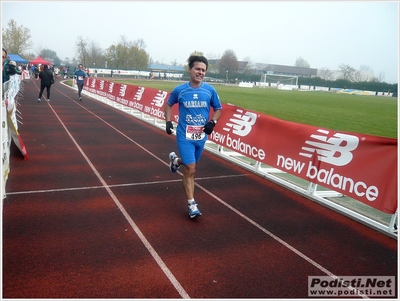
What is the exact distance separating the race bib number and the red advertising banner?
2295 mm

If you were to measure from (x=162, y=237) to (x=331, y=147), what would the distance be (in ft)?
10.8

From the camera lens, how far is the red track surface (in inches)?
128

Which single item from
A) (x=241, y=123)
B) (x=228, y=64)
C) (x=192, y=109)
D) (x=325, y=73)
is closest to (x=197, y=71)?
(x=192, y=109)

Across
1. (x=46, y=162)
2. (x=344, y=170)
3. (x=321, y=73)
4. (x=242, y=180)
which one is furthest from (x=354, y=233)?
(x=321, y=73)

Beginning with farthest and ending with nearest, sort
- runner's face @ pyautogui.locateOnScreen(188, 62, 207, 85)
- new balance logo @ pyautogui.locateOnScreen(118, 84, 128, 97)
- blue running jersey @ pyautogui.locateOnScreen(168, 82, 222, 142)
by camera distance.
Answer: new balance logo @ pyautogui.locateOnScreen(118, 84, 128, 97), blue running jersey @ pyautogui.locateOnScreen(168, 82, 222, 142), runner's face @ pyautogui.locateOnScreen(188, 62, 207, 85)

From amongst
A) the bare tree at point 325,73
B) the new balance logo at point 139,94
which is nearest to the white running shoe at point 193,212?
the new balance logo at point 139,94

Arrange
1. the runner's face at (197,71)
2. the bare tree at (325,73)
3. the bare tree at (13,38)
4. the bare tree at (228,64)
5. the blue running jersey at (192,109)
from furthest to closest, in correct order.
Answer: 1. the bare tree at (325,73)
2. the bare tree at (228,64)
3. the bare tree at (13,38)
4. the blue running jersey at (192,109)
5. the runner's face at (197,71)

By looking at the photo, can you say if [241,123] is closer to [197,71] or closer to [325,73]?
[197,71]

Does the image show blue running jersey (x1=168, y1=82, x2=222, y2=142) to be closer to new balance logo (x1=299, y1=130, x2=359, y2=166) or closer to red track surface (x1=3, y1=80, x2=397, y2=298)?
red track surface (x1=3, y1=80, x2=397, y2=298)

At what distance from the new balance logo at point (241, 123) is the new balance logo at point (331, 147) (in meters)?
1.73

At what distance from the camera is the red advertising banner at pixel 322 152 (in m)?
4.73

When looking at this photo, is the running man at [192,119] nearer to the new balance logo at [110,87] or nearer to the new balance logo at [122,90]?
the new balance logo at [122,90]

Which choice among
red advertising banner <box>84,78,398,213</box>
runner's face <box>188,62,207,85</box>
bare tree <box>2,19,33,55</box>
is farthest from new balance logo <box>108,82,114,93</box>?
bare tree <box>2,19,33,55</box>

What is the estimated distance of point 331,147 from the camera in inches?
217
